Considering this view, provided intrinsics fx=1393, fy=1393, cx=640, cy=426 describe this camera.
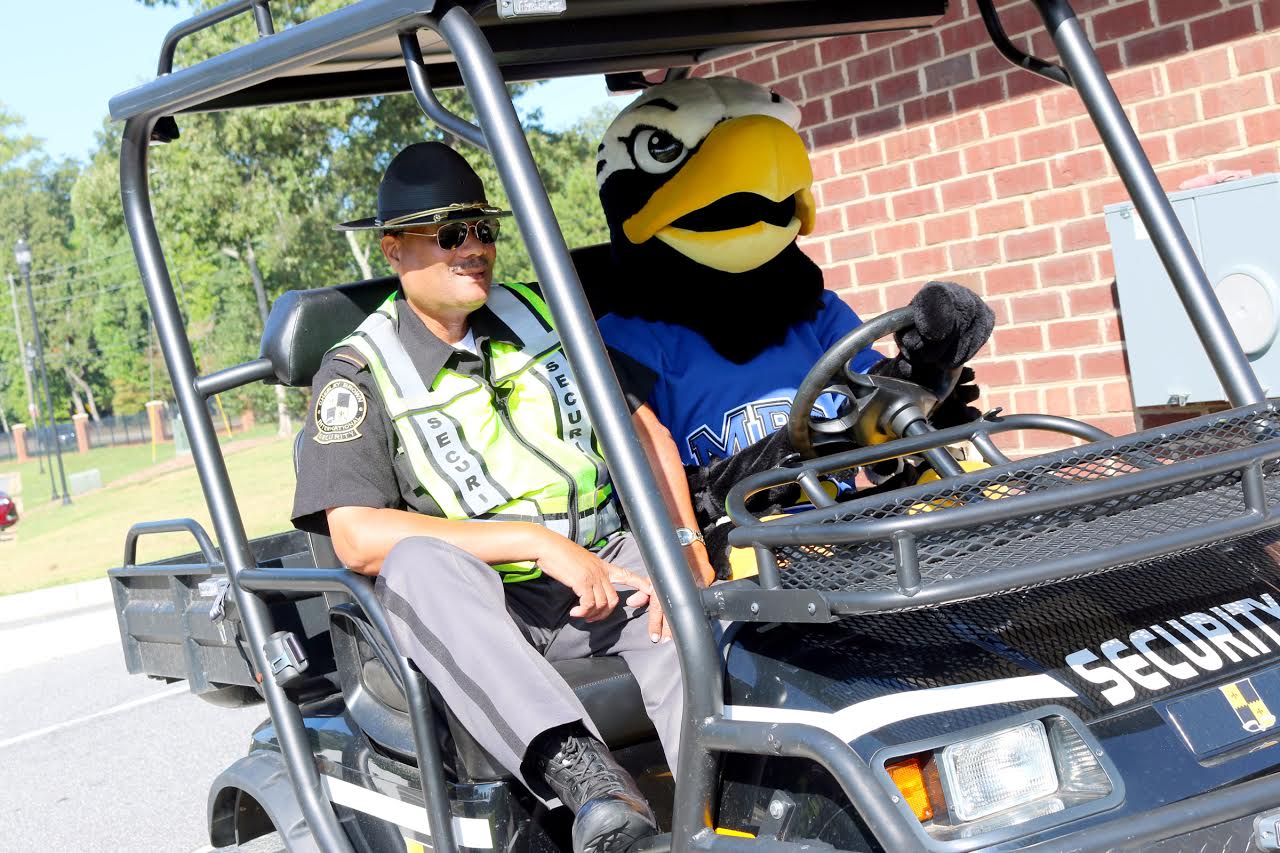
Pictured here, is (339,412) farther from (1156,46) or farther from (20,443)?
(20,443)

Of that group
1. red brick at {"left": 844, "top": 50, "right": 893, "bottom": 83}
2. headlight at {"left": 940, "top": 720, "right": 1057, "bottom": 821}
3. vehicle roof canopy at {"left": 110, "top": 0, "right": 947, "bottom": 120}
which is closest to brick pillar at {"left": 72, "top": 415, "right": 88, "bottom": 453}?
red brick at {"left": 844, "top": 50, "right": 893, "bottom": 83}

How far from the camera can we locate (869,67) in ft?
19.6

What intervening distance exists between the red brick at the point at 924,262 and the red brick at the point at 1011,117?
0.54 m

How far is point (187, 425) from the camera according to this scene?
2.85 meters

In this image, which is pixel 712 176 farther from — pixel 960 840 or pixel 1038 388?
pixel 1038 388

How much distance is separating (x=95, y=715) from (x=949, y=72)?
16.8 feet

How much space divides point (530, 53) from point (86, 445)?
159ft

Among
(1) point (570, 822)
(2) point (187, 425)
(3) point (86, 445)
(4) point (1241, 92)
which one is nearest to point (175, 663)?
(2) point (187, 425)

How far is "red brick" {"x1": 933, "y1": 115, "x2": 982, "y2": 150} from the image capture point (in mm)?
5641

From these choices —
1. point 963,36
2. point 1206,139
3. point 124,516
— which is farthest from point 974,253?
point 124,516

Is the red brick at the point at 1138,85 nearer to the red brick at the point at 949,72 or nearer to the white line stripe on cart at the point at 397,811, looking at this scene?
the red brick at the point at 949,72

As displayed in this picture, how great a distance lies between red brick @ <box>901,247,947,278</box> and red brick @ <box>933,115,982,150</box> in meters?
0.43

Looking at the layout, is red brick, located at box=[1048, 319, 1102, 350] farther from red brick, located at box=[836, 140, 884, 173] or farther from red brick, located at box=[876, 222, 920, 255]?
red brick, located at box=[836, 140, 884, 173]

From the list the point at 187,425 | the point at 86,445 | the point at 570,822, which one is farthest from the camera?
the point at 86,445
